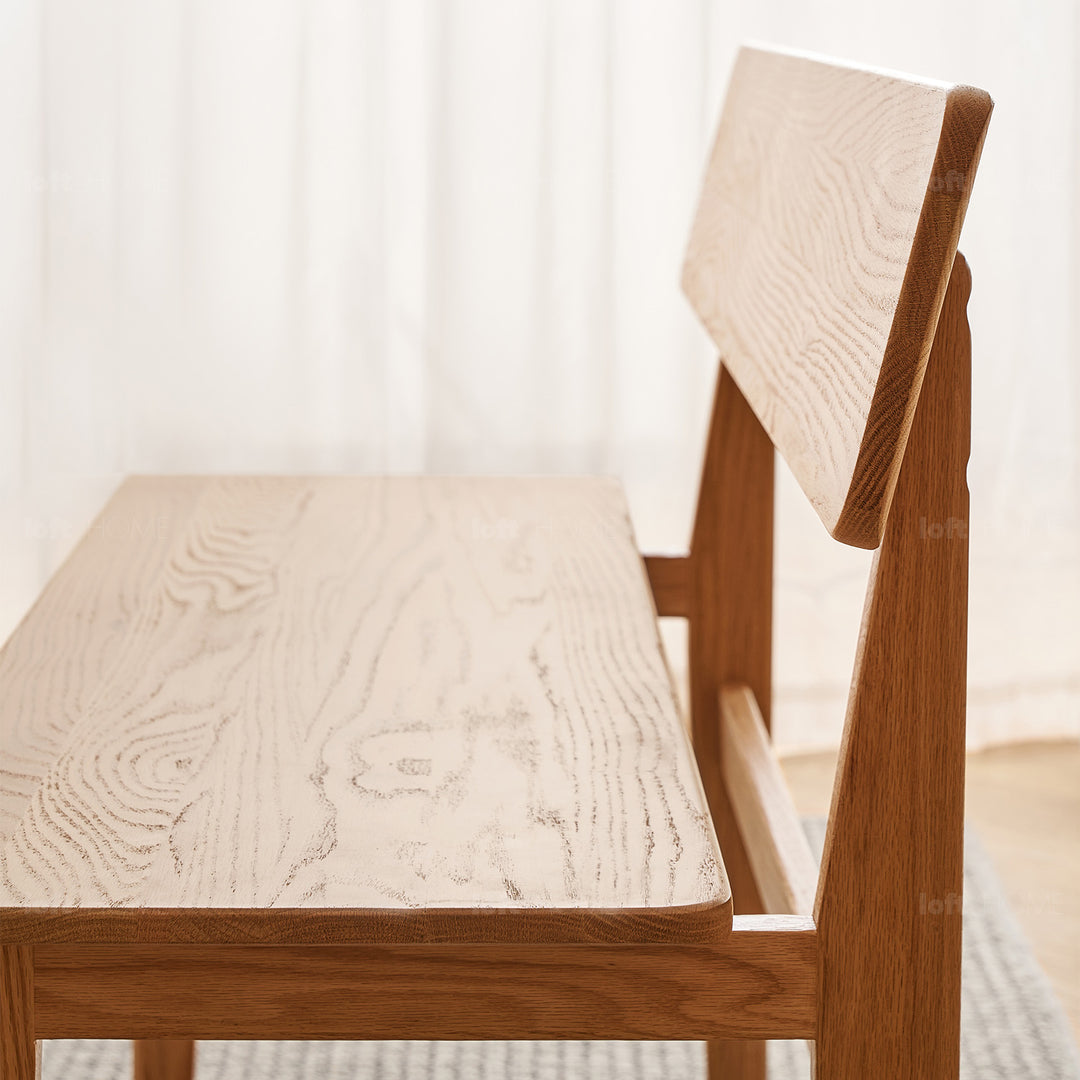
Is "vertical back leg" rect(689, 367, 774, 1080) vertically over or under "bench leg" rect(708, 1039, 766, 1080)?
over

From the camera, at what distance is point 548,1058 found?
1.21 meters

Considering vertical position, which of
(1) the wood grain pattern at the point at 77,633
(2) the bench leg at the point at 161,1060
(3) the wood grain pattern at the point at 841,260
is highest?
(3) the wood grain pattern at the point at 841,260

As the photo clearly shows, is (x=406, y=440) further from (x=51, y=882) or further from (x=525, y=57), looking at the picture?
(x=51, y=882)

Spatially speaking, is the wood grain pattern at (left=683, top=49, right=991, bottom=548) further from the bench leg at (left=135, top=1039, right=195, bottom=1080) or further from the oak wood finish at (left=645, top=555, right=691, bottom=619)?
the bench leg at (left=135, top=1039, right=195, bottom=1080)

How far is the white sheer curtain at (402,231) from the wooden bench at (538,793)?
0.88 meters

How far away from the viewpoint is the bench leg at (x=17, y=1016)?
21.6 inches

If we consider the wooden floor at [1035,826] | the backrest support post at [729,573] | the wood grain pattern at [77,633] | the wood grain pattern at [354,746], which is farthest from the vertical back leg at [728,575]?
the wooden floor at [1035,826]

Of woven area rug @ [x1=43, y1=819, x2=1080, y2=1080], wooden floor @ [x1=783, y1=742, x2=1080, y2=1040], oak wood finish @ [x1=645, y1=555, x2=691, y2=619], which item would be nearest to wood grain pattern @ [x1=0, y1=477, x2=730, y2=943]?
oak wood finish @ [x1=645, y1=555, x2=691, y2=619]

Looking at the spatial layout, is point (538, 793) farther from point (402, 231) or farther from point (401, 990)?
point (402, 231)

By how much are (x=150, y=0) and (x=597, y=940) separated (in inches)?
53.1

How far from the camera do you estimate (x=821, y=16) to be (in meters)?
1.64

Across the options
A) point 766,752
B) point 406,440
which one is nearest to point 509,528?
point 766,752

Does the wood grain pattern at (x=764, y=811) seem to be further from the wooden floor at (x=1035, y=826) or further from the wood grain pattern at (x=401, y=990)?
the wooden floor at (x=1035, y=826)

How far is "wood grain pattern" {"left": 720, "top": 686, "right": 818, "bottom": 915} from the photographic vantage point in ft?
2.49
